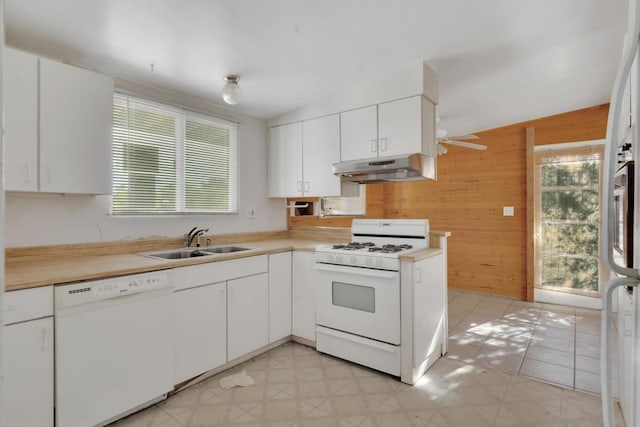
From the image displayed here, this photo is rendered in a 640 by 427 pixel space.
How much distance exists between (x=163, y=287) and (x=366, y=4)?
207 centimetres

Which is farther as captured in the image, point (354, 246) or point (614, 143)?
point (354, 246)

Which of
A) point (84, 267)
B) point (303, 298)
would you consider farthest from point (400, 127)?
point (84, 267)

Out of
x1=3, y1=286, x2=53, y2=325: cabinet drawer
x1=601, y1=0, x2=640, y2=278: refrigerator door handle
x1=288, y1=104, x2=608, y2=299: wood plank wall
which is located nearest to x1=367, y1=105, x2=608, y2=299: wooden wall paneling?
x1=288, y1=104, x2=608, y2=299: wood plank wall

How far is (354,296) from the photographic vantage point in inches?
104

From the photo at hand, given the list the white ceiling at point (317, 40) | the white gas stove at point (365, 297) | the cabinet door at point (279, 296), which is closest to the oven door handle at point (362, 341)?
the white gas stove at point (365, 297)

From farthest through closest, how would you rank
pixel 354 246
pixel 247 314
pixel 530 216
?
pixel 530 216 → pixel 354 246 → pixel 247 314

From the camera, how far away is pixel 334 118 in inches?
126

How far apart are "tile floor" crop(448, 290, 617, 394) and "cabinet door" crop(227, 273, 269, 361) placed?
166 centimetres

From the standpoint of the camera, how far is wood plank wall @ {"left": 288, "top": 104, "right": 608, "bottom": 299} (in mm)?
4258

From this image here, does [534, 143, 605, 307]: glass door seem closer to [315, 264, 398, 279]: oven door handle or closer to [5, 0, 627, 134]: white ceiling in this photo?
[5, 0, 627, 134]: white ceiling

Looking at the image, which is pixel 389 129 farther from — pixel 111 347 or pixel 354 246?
pixel 111 347

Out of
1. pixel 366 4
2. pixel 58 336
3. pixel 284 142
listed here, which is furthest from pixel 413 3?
pixel 58 336

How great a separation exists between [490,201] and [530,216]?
54 centimetres

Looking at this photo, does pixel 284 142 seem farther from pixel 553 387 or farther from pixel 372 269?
pixel 553 387
